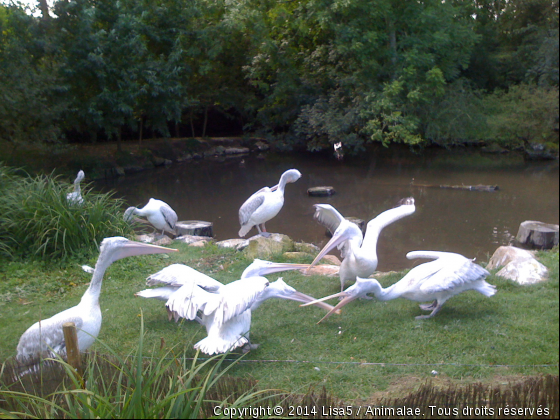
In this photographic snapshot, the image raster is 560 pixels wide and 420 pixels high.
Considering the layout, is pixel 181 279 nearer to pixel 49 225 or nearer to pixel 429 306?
pixel 429 306

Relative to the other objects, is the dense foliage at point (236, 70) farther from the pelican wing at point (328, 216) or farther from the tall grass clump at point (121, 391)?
the tall grass clump at point (121, 391)

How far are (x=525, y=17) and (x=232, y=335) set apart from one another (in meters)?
2.33

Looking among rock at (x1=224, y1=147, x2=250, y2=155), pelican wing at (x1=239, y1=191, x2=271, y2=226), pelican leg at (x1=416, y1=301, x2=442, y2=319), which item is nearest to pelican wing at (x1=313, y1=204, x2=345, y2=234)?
pelican leg at (x1=416, y1=301, x2=442, y2=319)

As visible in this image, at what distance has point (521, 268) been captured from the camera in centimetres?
457

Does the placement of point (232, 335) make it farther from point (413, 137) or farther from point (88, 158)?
point (88, 158)

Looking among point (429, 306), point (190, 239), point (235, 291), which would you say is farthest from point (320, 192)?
point (235, 291)

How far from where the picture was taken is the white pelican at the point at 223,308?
3.01 meters

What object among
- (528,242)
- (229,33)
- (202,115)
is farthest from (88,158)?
(528,242)

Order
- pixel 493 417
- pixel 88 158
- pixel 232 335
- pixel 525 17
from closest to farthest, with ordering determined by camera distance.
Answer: pixel 493 417 < pixel 525 17 < pixel 232 335 < pixel 88 158

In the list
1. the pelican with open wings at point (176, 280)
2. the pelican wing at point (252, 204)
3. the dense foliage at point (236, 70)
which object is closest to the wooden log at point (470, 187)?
the dense foliage at point (236, 70)

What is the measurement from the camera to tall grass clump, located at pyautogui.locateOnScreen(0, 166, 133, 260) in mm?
5906

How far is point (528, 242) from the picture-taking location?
22.5 feet

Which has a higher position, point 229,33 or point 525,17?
point 229,33

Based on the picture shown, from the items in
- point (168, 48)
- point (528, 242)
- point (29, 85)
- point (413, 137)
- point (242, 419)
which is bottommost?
point (528, 242)
